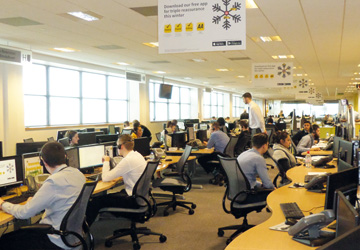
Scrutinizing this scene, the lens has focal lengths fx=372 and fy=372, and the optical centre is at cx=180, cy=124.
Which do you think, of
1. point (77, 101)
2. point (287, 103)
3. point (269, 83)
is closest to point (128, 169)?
point (269, 83)

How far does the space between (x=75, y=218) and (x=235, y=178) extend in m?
1.96

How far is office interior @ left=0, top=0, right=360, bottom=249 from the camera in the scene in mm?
5672

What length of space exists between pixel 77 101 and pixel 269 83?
6490mm

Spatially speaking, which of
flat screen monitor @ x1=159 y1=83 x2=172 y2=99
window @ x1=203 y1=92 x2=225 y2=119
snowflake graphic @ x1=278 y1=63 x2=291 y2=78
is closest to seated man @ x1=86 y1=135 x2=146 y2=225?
snowflake graphic @ x1=278 y1=63 x2=291 y2=78

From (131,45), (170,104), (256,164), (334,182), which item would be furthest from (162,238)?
(170,104)

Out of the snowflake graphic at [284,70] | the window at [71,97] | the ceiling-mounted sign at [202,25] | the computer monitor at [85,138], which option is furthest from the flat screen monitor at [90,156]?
the snowflake graphic at [284,70]

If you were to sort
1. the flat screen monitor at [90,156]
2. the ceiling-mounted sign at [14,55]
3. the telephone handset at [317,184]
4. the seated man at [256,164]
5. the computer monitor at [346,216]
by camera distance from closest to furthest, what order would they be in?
the computer monitor at [346,216], the telephone handset at [317,184], the seated man at [256,164], the flat screen monitor at [90,156], the ceiling-mounted sign at [14,55]

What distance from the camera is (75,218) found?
2.96 metres

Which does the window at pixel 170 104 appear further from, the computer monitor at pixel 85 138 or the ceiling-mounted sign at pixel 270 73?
the computer monitor at pixel 85 138

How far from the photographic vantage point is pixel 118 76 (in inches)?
599

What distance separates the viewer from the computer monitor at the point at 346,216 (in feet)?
4.92

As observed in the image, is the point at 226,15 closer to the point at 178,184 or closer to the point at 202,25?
the point at 202,25

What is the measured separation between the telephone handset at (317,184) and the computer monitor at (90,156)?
2.93 metres

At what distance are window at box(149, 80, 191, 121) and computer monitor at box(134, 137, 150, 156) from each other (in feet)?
34.9
